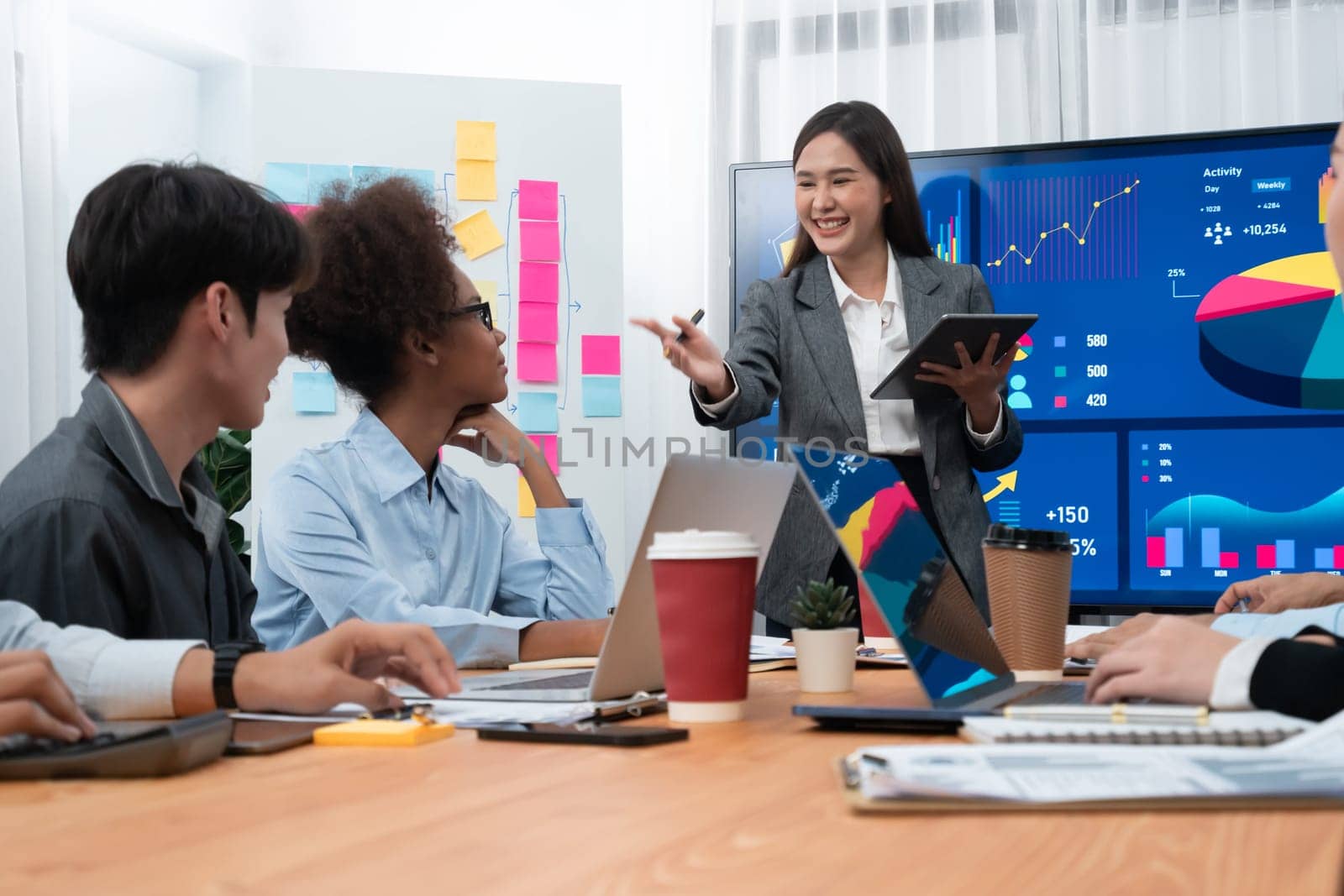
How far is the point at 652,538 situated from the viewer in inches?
38.6

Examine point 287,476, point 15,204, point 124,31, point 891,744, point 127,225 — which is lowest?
point 891,744

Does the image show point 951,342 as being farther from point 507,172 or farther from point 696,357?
point 507,172

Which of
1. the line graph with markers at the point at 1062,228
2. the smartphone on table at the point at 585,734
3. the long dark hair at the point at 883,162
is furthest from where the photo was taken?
the line graph with markers at the point at 1062,228

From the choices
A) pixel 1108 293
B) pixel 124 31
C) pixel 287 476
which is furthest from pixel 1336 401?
pixel 124 31

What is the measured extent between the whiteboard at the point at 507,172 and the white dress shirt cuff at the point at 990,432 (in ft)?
4.70

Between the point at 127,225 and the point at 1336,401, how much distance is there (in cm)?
268

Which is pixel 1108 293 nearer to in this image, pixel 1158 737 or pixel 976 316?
pixel 976 316

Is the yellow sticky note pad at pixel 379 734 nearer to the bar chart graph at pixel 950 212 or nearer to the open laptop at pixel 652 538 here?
the open laptop at pixel 652 538

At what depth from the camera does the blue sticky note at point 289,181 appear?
11.1ft

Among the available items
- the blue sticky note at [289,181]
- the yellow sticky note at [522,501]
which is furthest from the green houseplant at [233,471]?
the yellow sticky note at [522,501]

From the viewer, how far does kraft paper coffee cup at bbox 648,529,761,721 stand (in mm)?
915

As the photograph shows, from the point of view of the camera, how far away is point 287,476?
5.41 feet

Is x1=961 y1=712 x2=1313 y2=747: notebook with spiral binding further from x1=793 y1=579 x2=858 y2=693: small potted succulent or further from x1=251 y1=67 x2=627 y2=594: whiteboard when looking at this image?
x1=251 y1=67 x2=627 y2=594: whiteboard

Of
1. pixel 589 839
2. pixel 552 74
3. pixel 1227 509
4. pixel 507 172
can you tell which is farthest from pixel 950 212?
pixel 589 839
